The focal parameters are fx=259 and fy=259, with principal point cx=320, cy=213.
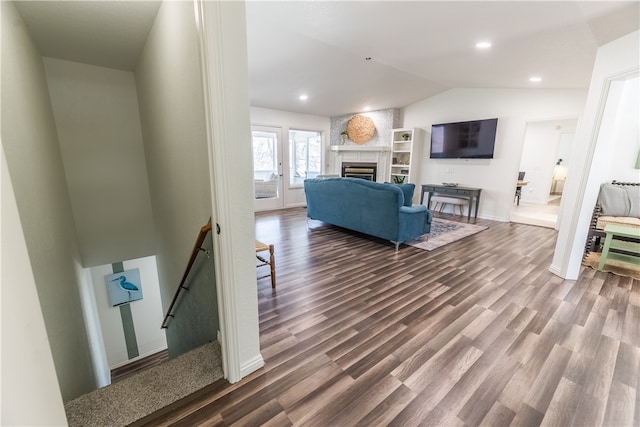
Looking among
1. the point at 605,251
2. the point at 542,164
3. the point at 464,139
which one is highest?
the point at 464,139

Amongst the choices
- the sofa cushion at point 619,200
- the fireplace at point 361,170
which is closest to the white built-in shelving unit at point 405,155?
the fireplace at point 361,170

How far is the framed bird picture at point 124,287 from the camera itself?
4.34 meters

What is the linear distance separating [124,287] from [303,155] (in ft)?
16.7

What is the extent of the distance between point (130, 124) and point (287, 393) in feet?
11.7

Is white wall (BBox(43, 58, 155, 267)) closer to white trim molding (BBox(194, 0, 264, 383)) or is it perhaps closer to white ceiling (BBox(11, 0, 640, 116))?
white ceiling (BBox(11, 0, 640, 116))

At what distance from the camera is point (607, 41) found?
2.53 meters

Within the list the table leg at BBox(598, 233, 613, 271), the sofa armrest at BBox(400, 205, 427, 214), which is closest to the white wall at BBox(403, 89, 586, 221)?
the table leg at BBox(598, 233, 613, 271)

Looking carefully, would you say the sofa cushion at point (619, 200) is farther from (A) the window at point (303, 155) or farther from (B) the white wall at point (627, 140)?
(A) the window at point (303, 155)

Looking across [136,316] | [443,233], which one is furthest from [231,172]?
[136,316]

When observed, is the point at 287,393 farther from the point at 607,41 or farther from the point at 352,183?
the point at 607,41

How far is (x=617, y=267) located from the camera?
3.21m

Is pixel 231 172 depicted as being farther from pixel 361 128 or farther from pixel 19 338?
pixel 361 128

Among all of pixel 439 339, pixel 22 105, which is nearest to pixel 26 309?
pixel 22 105

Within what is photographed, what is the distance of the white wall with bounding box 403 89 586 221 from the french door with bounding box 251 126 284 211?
12.2 ft
